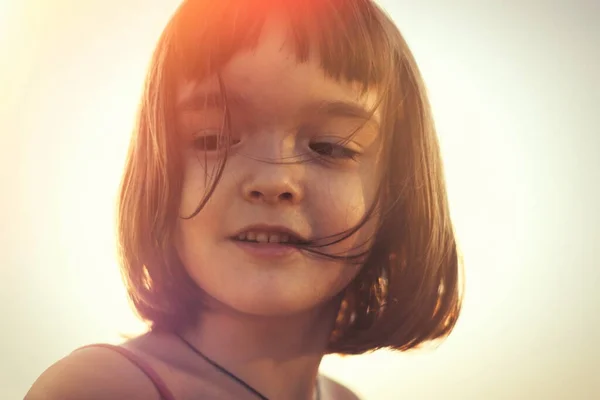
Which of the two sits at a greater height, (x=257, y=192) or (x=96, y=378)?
(x=257, y=192)

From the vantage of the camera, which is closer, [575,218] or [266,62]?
[266,62]

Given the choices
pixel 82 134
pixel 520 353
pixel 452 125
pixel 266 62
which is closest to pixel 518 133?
pixel 452 125

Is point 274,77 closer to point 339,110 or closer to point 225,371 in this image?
point 339,110

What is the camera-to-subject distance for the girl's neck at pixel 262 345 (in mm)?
489

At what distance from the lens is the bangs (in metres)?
0.45

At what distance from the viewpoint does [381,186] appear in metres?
0.50

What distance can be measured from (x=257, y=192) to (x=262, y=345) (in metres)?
0.15

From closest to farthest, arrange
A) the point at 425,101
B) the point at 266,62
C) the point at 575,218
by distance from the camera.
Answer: the point at 266,62 → the point at 425,101 → the point at 575,218

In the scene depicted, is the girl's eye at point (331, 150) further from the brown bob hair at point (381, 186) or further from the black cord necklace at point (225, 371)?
the black cord necklace at point (225, 371)

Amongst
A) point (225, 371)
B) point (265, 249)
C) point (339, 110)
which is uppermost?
point (339, 110)

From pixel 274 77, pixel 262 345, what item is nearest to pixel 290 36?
pixel 274 77

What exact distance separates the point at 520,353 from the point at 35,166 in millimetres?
571

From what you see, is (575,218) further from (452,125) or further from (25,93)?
(25,93)

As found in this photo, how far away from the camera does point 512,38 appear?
0.66m
